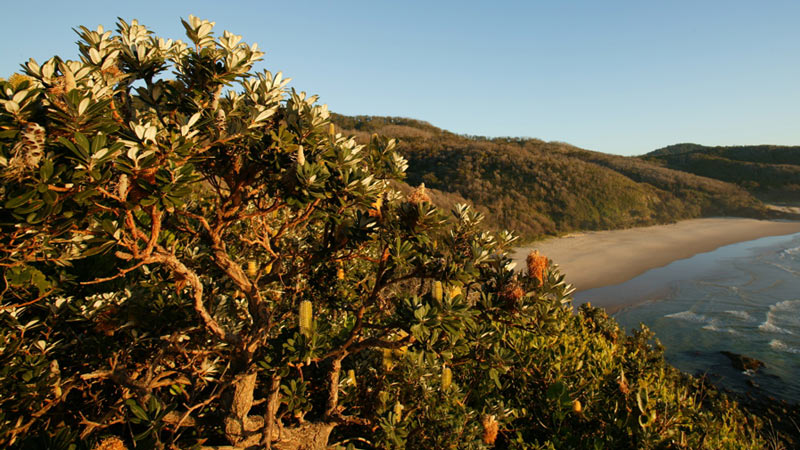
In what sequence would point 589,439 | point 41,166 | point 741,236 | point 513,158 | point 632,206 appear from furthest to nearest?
point 513,158 → point 632,206 → point 741,236 → point 589,439 → point 41,166

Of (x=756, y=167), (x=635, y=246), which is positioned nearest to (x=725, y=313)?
(x=635, y=246)

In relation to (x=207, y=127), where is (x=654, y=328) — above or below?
below

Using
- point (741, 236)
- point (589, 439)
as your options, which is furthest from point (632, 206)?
point (589, 439)

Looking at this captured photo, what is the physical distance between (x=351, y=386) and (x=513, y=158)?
127ft

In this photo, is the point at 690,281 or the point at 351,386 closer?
the point at 351,386

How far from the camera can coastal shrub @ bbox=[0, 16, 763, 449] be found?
1.50 m

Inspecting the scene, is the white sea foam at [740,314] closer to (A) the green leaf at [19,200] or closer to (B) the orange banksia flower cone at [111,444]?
(B) the orange banksia flower cone at [111,444]

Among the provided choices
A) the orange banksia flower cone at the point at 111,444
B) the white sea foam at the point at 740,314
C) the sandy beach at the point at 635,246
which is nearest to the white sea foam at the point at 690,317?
the white sea foam at the point at 740,314

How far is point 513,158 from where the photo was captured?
39.1 meters

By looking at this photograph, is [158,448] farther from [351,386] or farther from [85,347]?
[351,386]

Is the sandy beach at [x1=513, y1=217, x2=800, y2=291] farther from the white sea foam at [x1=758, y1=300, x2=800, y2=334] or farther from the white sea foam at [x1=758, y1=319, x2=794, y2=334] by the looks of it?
the white sea foam at [x1=758, y1=319, x2=794, y2=334]

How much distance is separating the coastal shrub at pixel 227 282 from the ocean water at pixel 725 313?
8.63 meters

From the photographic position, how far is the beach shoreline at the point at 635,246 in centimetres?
1864

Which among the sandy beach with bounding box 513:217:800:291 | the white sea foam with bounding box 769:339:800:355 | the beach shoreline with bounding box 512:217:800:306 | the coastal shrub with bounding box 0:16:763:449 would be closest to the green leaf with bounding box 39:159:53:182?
the coastal shrub with bounding box 0:16:763:449
